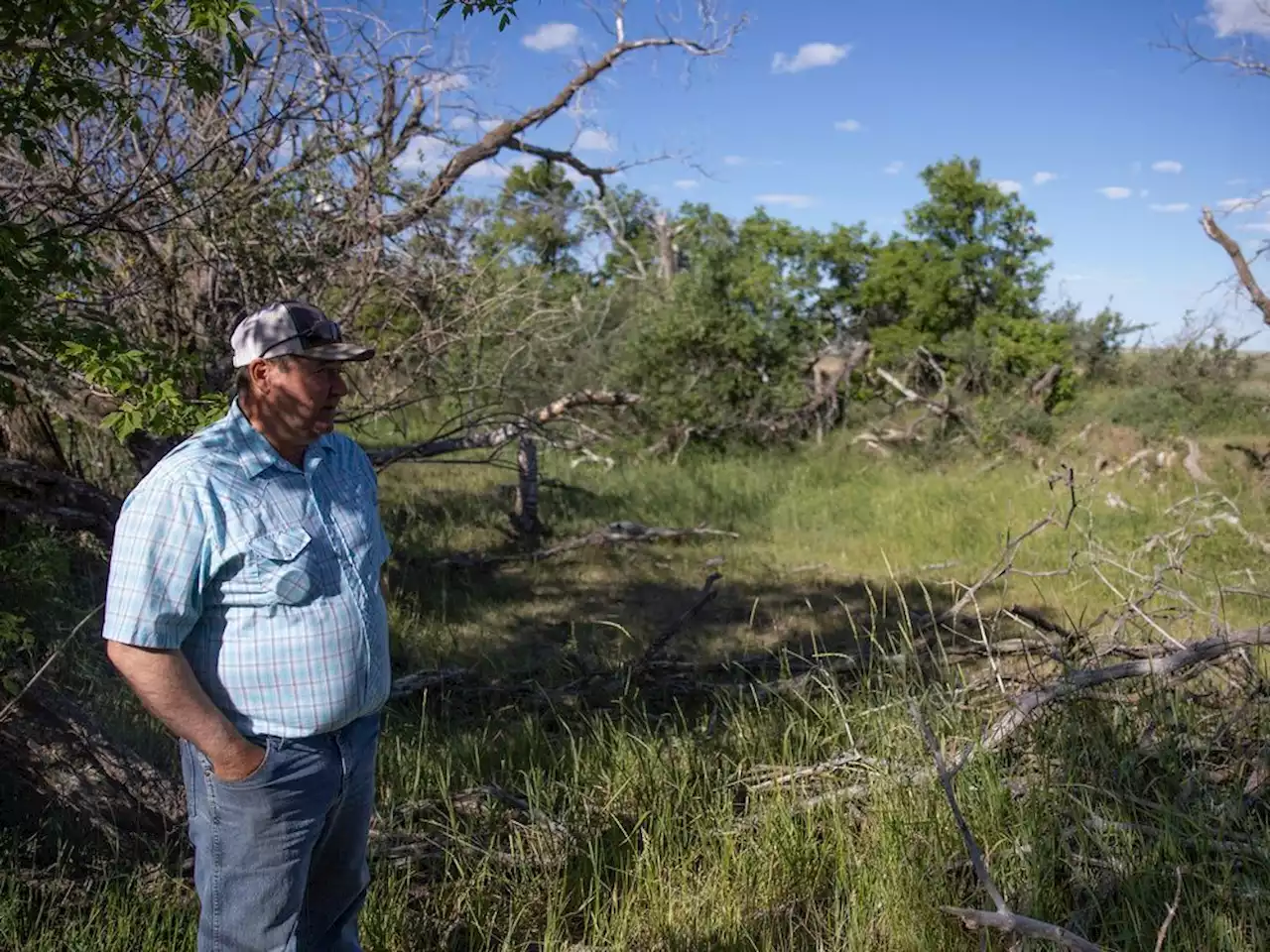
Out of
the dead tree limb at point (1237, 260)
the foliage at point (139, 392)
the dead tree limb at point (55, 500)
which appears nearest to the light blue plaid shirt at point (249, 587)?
the foliage at point (139, 392)

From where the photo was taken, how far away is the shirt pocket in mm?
Answer: 2068

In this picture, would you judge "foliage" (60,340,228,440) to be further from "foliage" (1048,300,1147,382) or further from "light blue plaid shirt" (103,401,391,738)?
"foliage" (1048,300,1147,382)

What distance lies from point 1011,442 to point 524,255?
21.1ft

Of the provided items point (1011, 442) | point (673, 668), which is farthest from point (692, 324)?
point (673, 668)

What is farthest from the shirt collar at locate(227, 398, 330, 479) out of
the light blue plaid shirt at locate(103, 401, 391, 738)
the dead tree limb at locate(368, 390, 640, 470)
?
the dead tree limb at locate(368, 390, 640, 470)

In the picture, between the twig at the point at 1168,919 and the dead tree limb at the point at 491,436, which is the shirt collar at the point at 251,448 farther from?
the dead tree limb at the point at 491,436

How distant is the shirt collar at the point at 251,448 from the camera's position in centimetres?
216

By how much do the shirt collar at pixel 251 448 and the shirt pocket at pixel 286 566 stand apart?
0.15 meters

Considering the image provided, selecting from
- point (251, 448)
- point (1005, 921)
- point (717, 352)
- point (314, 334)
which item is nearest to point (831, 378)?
point (717, 352)

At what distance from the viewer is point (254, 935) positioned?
2.13 m

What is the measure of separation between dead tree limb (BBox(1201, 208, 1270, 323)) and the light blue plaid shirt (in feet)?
31.1

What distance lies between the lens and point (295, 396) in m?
2.24

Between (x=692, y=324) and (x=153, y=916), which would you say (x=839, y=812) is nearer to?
(x=153, y=916)

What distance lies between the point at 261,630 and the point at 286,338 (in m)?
0.61
